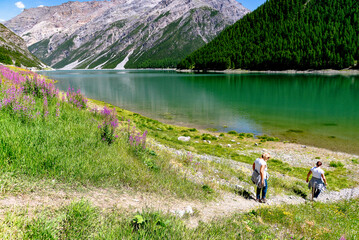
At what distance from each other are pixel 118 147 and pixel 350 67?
199 m

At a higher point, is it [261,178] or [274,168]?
[261,178]

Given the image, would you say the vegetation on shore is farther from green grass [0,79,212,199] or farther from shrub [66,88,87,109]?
shrub [66,88,87,109]

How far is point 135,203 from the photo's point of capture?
6.53 metres

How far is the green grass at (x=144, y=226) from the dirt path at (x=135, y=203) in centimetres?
35

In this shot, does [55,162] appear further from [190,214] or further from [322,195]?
[322,195]

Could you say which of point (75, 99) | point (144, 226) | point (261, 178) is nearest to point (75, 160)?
point (144, 226)

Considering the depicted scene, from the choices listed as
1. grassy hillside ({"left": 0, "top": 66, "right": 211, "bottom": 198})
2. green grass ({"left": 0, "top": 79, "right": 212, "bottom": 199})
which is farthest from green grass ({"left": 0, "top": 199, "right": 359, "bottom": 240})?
grassy hillside ({"left": 0, "top": 66, "right": 211, "bottom": 198})

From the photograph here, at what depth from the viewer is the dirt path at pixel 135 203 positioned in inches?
192

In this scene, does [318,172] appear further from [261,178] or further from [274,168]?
[274,168]

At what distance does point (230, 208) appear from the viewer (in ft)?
29.9

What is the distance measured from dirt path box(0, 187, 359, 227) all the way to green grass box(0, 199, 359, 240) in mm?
348

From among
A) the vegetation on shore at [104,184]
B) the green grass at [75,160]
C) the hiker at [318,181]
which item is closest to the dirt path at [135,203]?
the vegetation on shore at [104,184]

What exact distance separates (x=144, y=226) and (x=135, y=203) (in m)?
1.89

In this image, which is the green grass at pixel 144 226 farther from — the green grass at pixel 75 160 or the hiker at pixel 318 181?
the hiker at pixel 318 181
